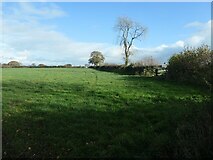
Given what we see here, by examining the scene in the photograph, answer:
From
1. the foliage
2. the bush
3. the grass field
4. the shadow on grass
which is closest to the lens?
the grass field

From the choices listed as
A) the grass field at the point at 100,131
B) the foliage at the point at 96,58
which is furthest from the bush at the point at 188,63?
the foliage at the point at 96,58

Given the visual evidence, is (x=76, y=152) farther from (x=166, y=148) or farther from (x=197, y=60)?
(x=197, y=60)

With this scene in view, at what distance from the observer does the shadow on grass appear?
8273mm

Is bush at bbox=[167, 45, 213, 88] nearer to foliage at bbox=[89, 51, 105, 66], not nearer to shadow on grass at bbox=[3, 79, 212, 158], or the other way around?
shadow on grass at bbox=[3, 79, 212, 158]

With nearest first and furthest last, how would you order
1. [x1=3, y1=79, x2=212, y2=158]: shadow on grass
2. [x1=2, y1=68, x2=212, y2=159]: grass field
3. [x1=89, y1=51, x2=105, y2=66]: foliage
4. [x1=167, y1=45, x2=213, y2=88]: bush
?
1. [x1=2, y1=68, x2=212, y2=159]: grass field
2. [x1=3, y1=79, x2=212, y2=158]: shadow on grass
3. [x1=167, y1=45, x2=213, y2=88]: bush
4. [x1=89, y1=51, x2=105, y2=66]: foliage

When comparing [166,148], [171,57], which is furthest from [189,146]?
[171,57]

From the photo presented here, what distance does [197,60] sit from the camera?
91.8 ft

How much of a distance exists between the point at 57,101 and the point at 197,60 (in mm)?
16269

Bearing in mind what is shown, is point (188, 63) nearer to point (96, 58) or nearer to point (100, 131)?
point (100, 131)

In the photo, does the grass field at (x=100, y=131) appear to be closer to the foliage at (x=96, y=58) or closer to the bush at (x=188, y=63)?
the bush at (x=188, y=63)

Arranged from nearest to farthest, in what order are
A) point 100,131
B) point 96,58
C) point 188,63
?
point 100,131 → point 188,63 → point 96,58

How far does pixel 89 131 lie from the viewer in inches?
400

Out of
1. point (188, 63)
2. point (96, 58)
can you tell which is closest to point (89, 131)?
point (188, 63)

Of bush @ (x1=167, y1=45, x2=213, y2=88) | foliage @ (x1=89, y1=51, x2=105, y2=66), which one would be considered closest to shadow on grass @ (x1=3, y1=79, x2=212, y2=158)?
bush @ (x1=167, y1=45, x2=213, y2=88)
